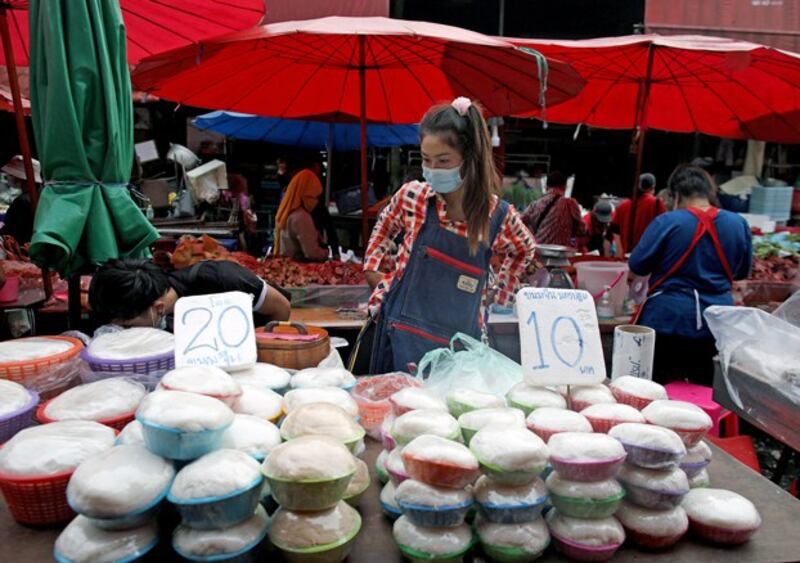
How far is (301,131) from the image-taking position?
8.73m

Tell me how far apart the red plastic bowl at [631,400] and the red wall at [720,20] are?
564 centimetres

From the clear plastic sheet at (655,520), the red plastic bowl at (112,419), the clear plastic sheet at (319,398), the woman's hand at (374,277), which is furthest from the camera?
the woman's hand at (374,277)

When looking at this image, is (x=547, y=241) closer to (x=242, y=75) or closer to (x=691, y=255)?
(x=691, y=255)

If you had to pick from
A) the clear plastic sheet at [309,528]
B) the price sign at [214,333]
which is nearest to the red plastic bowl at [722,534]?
the clear plastic sheet at [309,528]

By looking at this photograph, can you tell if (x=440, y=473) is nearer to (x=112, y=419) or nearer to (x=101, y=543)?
(x=101, y=543)

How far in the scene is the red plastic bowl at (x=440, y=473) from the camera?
3.92 feet

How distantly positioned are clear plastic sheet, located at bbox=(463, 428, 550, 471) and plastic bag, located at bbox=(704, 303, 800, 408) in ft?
4.68

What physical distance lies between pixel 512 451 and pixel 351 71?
4.85 m

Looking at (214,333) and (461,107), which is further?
(461,107)

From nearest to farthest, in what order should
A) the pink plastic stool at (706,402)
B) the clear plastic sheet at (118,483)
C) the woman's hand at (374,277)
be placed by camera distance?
1. the clear plastic sheet at (118,483)
2. the woman's hand at (374,277)
3. the pink plastic stool at (706,402)

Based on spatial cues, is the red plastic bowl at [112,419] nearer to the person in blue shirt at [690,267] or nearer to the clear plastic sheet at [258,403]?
the clear plastic sheet at [258,403]

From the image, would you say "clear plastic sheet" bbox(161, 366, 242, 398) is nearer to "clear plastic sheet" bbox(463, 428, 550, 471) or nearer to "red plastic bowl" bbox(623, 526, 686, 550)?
"clear plastic sheet" bbox(463, 428, 550, 471)

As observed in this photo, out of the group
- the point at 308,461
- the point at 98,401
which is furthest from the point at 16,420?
the point at 308,461

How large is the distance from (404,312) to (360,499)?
1217 mm
